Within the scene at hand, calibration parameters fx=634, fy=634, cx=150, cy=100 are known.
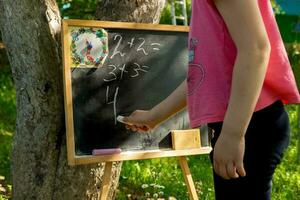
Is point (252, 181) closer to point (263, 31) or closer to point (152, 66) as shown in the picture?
point (263, 31)

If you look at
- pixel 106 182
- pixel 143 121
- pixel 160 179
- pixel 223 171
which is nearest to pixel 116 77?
pixel 106 182

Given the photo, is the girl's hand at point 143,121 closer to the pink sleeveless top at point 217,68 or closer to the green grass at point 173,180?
the pink sleeveless top at point 217,68

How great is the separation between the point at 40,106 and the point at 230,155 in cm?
193

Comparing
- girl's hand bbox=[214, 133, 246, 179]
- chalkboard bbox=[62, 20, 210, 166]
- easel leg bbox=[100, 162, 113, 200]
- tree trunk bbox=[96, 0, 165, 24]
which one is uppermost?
tree trunk bbox=[96, 0, 165, 24]

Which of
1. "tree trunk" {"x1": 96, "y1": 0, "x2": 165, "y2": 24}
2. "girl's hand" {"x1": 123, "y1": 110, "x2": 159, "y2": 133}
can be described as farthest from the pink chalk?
"girl's hand" {"x1": 123, "y1": 110, "x2": 159, "y2": 133}

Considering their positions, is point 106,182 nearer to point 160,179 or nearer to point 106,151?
point 106,151

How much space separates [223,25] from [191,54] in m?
0.16

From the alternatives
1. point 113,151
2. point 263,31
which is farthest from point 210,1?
point 113,151

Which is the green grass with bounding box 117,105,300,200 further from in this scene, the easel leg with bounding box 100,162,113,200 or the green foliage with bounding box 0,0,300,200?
the easel leg with bounding box 100,162,113,200

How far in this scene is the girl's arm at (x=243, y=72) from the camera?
155cm

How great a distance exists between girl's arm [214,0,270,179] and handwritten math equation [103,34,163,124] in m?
1.93

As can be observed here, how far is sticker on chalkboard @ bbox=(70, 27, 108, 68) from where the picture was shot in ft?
10.7

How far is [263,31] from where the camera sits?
1560mm

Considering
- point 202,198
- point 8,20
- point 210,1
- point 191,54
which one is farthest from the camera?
point 202,198
